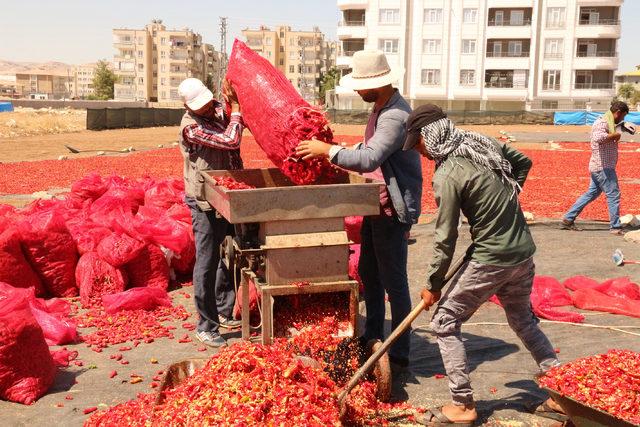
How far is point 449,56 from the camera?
61.8 meters

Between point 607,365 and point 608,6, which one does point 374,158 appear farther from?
point 608,6

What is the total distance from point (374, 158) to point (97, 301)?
3550 mm

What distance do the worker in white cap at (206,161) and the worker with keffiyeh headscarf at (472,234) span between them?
1.84m

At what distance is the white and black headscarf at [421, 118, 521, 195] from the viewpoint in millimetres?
3961

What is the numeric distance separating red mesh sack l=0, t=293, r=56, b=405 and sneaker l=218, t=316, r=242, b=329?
175 cm

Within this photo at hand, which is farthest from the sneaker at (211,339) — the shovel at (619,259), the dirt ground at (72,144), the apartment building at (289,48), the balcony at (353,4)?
the apartment building at (289,48)

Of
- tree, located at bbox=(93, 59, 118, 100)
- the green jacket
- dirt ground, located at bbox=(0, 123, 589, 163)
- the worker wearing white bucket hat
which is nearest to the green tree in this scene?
dirt ground, located at bbox=(0, 123, 589, 163)

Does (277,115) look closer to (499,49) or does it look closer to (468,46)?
(468,46)

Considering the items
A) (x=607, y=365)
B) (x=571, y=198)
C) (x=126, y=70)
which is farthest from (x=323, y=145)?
(x=126, y=70)

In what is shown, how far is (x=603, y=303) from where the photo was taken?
638cm

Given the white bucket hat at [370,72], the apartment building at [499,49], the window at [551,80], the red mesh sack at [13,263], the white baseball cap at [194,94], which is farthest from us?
Result: the window at [551,80]

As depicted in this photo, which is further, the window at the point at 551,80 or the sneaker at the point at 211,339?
the window at the point at 551,80

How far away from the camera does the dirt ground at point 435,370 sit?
14.1ft

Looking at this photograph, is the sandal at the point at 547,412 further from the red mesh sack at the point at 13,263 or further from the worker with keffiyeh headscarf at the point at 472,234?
the red mesh sack at the point at 13,263
